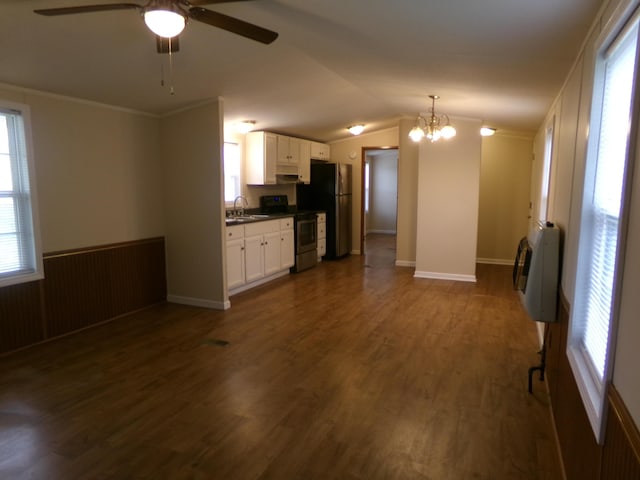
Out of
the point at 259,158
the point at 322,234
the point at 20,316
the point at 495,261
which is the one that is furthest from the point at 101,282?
the point at 495,261

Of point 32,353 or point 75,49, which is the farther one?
point 32,353

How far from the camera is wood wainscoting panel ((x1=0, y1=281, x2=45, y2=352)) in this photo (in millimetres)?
3332

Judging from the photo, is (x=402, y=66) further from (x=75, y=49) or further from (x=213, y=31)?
(x=75, y=49)

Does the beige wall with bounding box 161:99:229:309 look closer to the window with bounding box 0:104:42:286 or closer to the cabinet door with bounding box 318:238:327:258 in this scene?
the window with bounding box 0:104:42:286

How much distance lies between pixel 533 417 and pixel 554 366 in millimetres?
331

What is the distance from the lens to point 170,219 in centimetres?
477

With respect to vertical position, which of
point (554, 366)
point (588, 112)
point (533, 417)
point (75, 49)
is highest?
point (75, 49)

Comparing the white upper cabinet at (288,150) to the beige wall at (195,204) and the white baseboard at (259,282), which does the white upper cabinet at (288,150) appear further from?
the beige wall at (195,204)

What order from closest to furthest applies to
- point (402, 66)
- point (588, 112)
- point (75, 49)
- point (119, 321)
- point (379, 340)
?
point (588, 112)
point (75, 49)
point (402, 66)
point (379, 340)
point (119, 321)

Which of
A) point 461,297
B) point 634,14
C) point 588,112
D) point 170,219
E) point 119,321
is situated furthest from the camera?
point 461,297

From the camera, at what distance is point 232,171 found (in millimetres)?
5945

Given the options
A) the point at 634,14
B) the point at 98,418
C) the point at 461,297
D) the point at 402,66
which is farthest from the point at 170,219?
the point at 634,14

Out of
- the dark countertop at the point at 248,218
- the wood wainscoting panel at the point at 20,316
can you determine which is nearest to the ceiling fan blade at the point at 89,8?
the wood wainscoting panel at the point at 20,316

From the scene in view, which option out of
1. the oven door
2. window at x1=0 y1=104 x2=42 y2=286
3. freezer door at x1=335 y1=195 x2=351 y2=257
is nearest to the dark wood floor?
window at x1=0 y1=104 x2=42 y2=286
